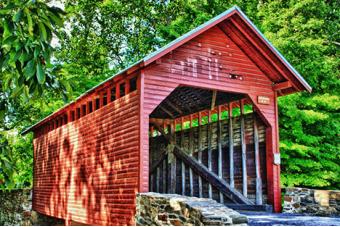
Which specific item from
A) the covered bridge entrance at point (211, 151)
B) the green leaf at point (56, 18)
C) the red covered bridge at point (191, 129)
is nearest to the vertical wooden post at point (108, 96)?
the red covered bridge at point (191, 129)

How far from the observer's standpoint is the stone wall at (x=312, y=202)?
11750 millimetres

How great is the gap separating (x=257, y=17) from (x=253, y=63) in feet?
41.6

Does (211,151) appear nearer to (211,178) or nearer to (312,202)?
(211,178)

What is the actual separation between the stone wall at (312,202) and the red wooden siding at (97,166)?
456cm

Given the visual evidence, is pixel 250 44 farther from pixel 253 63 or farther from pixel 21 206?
pixel 21 206

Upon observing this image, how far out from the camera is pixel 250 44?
12.7m

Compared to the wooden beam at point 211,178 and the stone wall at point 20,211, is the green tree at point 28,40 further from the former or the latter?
the stone wall at point 20,211

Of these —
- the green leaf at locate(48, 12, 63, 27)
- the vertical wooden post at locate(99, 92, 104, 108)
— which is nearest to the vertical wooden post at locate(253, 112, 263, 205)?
the vertical wooden post at locate(99, 92, 104, 108)

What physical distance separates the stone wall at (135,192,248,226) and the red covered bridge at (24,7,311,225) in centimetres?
69

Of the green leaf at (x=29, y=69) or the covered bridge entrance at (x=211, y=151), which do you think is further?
the covered bridge entrance at (x=211, y=151)

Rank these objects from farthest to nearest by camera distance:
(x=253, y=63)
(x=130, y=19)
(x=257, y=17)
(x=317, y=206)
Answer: (x=130, y=19)
(x=257, y=17)
(x=253, y=63)
(x=317, y=206)

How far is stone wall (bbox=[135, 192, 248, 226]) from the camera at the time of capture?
712cm

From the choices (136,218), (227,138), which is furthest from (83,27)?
(136,218)

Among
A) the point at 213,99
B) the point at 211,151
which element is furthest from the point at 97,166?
the point at 213,99
